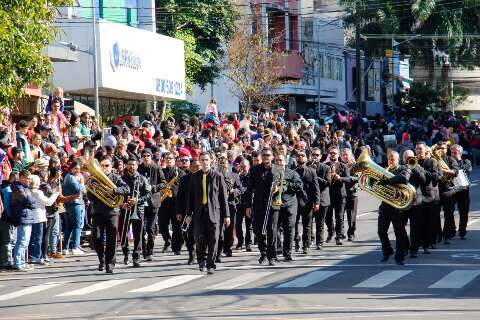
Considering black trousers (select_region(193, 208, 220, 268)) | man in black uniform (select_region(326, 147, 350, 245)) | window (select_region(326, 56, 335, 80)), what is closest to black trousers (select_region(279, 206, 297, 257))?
A: black trousers (select_region(193, 208, 220, 268))

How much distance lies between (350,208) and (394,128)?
1261 inches

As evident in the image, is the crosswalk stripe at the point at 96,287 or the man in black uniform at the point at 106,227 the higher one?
the man in black uniform at the point at 106,227

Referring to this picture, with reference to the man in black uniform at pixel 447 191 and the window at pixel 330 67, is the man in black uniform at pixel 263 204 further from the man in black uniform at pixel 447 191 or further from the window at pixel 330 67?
the window at pixel 330 67

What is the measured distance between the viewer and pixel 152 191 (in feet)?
70.0

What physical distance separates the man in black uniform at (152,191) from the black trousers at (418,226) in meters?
4.21

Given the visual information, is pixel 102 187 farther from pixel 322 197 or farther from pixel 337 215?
pixel 337 215

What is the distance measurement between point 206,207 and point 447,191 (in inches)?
251

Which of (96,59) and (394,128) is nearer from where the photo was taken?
(96,59)

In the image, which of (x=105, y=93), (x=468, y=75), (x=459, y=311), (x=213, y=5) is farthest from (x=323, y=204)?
(x=468, y=75)

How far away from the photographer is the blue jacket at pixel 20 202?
68.1 ft

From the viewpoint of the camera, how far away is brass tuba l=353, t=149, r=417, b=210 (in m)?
20.7

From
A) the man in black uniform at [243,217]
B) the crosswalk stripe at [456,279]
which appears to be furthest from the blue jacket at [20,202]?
the crosswalk stripe at [456,279]

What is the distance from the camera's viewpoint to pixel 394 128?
184 ft

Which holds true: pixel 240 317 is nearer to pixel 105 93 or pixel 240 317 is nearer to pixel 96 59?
pixel 96 59
